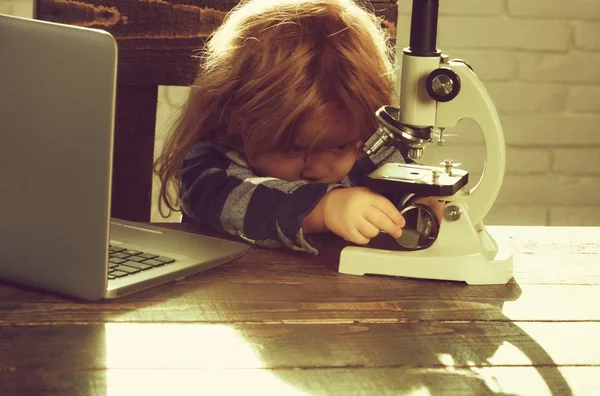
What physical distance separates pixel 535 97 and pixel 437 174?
4.34 ft

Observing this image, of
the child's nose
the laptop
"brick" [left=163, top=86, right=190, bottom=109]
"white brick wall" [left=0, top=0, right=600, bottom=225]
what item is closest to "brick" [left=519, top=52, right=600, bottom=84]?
"white brick wall" [left=0, top=0, right=600, bottom=225]

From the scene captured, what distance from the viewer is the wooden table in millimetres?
814

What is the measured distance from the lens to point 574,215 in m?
2.51

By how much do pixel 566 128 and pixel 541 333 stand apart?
1.57 metres

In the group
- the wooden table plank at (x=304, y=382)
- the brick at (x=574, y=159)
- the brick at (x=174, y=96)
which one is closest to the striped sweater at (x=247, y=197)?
the wooden table plank at (x=304, y=382)

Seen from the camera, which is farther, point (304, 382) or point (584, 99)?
point (584, 99)

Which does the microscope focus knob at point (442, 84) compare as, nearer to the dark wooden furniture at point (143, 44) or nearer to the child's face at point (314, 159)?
the child's face at point (314, 159)

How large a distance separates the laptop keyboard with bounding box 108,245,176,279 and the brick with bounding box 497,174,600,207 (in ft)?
4.83

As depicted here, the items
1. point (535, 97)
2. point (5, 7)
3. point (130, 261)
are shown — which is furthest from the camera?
point (535, 97)

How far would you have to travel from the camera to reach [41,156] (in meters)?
0.97

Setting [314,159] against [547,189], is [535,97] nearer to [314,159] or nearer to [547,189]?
[547,189]

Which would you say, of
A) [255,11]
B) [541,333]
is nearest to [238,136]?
[255,11]

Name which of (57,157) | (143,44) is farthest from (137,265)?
(143,44)

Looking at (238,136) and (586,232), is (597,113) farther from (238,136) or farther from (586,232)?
(238,136)
